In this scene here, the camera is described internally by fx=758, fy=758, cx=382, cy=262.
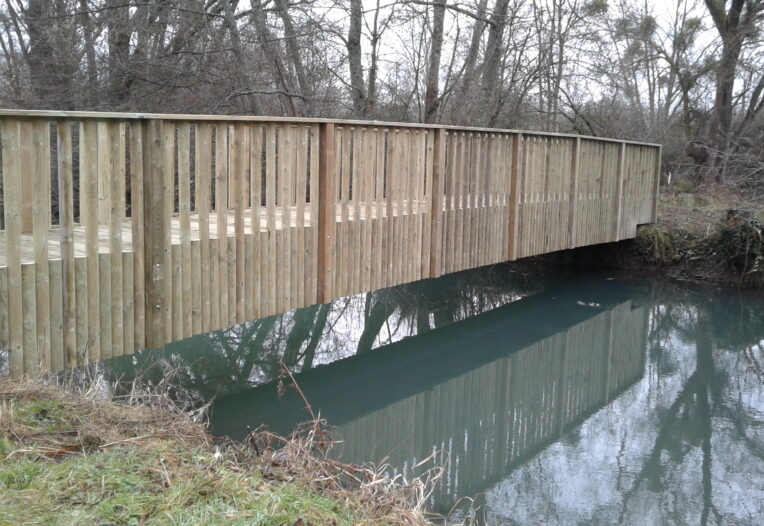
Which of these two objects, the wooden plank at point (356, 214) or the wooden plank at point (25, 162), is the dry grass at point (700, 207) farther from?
the wooden plank at point (25, 162)

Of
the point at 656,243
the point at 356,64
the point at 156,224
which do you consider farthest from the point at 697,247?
the point at 156,224

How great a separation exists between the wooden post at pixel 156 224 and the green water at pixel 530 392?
1.31m

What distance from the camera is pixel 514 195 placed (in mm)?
9047

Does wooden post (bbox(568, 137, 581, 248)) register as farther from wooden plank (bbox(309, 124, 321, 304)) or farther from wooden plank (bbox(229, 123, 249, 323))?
wooden plank (bbox(229, 123, 249, 323))

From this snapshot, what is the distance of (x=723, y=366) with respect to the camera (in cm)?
841

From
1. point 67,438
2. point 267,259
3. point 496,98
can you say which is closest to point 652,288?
point 496,98

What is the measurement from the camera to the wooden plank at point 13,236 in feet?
13.3

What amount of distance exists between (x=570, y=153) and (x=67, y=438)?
8.38m

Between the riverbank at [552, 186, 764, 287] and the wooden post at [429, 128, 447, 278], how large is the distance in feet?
20.8

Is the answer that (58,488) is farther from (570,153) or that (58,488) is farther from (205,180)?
(570,153)

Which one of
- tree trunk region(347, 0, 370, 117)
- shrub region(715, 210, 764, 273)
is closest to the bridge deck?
tree trunk region(347, 0, 370, 117)

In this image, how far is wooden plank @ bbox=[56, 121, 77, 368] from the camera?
4289mm

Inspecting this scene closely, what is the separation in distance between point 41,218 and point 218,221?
51.7 inches

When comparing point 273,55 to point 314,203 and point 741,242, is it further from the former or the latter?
point 741,242
